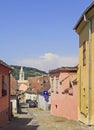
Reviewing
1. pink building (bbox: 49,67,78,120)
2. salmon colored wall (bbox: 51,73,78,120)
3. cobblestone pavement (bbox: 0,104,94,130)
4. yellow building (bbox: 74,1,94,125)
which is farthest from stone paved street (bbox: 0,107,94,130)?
pink building (bbox: 49,67,78,120)

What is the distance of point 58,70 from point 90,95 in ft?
56.2

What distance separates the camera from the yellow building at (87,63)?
19422mm

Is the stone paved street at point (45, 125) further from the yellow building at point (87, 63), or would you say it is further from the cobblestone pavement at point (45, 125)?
the yellow building at point (87, 63)

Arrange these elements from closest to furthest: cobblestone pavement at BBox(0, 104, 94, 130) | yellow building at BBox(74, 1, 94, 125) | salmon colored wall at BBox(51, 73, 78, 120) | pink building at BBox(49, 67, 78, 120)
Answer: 1. yellow building at BBox(74, 1, 94, 125)
2. cobblestone pavement at BBox(0, 104, 94, 130)
3. salmon colored wall at BBox(51, 73, 78, 120)
4. pink building at BBox(49, 67, 78, 120)

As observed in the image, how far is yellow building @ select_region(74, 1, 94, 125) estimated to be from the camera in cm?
1942

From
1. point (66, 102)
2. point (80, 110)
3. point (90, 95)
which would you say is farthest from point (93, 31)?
point (66, 102)

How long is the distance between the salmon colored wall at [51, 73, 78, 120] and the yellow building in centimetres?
352

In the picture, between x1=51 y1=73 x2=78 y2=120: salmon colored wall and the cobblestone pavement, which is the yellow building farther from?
x1=51 y1=73 x2=78 y2=120: salmon colored wall

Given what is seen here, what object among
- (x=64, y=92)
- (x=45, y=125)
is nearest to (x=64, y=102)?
(x=64, y=92)

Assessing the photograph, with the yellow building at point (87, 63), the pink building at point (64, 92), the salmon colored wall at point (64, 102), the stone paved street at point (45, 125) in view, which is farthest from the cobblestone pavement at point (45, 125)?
the pink building at point (64, 92)

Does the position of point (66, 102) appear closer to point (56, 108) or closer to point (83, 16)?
point (56, 108)

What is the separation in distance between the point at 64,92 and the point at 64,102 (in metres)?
0.86

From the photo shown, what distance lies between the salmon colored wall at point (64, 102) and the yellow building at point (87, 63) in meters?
3.52

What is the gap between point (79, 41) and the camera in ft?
80.1
